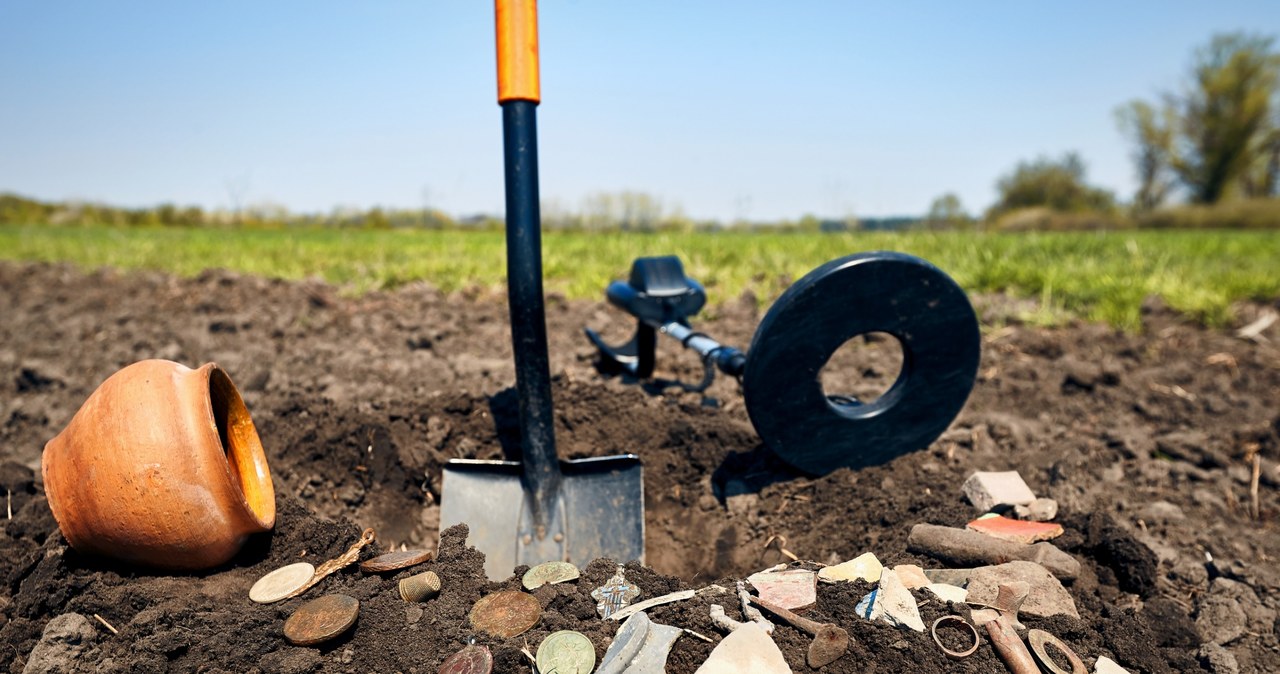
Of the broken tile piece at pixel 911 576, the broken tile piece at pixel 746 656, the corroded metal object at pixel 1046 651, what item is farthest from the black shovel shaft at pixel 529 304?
the corroded metal object at pixel 1046 651

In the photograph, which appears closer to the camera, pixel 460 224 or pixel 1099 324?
pixel 1099 324

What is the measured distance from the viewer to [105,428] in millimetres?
1770

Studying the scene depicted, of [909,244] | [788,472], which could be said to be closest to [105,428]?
[788,472]

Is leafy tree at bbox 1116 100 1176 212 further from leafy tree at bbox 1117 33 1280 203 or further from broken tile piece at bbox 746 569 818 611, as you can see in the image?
broken tile piece at bbox 746 569 818 611

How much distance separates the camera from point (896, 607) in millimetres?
1553

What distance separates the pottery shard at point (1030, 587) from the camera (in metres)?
1.65

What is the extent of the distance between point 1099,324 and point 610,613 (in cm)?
387

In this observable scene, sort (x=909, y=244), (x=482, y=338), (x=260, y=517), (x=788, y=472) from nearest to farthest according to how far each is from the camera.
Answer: (x=260, y=517)
(x=788, y=472)
(x=482, y=338)
(x=909, y=244)

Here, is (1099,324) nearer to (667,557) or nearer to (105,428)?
(667,557)

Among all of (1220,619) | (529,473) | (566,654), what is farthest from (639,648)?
(1220,619)

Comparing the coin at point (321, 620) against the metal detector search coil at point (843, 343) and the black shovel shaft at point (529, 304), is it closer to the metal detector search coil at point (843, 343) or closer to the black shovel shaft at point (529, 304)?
the black shovel shaft at point (529, 304)

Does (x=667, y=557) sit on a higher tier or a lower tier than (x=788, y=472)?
lower

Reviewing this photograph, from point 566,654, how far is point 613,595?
0.23 m

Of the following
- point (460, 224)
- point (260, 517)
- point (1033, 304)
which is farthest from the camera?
point (460, 224)
